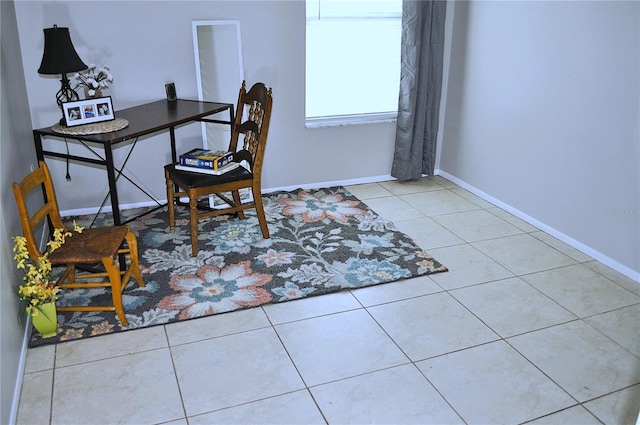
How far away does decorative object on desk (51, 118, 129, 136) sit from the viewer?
2891mm

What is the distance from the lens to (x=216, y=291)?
2852 millimetres

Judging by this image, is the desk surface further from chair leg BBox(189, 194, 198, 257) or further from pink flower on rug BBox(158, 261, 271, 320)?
pink flower on rug BBox(158, 261, 271, 320)

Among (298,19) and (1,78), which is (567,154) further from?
(1,78)

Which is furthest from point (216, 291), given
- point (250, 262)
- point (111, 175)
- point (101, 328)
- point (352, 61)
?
point (352, 61)

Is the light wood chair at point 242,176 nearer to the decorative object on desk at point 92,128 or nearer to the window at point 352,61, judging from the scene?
the decorative object on desk at point 92,128

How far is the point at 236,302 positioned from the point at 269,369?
0.54 metres

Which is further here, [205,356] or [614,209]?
[614,209]

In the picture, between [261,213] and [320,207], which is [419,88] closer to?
[320,207]

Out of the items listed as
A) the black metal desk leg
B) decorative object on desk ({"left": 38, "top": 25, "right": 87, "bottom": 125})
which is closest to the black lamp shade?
decorative object on desk ({"left": 38, "top": 25, "right": 87, "bottom": 125})

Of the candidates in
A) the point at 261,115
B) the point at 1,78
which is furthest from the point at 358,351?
the point at 1,78

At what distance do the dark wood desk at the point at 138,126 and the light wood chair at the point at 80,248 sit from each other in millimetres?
243

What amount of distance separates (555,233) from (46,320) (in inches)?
117

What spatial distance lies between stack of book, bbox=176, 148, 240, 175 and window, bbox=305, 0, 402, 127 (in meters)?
1.04

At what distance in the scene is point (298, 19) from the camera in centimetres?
385
